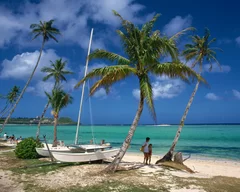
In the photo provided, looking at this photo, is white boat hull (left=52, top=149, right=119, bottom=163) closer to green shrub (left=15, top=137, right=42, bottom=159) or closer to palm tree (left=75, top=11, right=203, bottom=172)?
palm tree (left=75, top=11, right=203, bottom=172)

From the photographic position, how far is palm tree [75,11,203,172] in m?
12.1

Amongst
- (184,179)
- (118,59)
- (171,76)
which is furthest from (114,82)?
(184,179)

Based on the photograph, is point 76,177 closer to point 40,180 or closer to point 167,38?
point 40,180

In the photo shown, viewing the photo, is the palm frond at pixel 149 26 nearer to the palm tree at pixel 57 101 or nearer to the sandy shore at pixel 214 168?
the sandy shore at pixel 214 168

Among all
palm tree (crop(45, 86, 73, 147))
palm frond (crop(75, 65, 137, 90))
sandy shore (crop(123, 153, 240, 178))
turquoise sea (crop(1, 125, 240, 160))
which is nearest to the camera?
palm frond (crop(75, 65, 137, 90))

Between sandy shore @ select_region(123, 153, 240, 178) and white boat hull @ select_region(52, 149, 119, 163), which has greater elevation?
white boat hull @ select_region(52, 149, 119, 163)

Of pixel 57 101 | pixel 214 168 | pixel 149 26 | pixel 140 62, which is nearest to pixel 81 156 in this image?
pixel 140 62

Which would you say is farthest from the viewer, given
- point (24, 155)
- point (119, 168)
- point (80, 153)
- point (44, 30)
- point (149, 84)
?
point (44, 30)

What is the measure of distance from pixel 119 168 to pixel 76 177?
2.65 metres

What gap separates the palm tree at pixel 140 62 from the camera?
12.1 m

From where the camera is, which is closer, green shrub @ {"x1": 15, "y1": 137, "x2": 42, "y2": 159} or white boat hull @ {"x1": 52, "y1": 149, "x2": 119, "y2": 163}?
white boat hull @ {"x1": 52, "y1": 149, "x2": 119, "y2": 163}

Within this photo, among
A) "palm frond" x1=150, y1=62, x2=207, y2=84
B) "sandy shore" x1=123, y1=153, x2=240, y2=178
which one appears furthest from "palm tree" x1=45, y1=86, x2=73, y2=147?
"palm frond" x1=150, y1=62, x2=207, y2=84

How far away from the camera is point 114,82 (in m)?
13.0

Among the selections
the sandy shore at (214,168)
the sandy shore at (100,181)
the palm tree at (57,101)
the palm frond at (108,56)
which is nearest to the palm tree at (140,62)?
the palm frond at (108,56)
